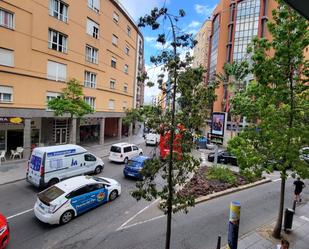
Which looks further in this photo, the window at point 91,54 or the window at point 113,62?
the window at point 113,62

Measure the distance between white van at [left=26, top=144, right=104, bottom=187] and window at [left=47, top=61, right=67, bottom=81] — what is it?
1015 centimetres

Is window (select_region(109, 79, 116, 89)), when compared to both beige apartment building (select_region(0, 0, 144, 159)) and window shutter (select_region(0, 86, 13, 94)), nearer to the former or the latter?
beige apartment building (select_region(0, 0, 144, 159))

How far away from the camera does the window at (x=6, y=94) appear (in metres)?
17.0

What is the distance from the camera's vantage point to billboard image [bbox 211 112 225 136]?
18.4m

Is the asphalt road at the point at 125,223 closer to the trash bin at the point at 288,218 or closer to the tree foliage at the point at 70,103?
the trash bin at the point at 288,218

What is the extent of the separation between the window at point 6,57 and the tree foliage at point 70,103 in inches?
159

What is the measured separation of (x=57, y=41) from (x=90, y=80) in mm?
6041

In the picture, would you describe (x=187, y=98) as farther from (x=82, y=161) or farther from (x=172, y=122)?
(x=82, y=161)

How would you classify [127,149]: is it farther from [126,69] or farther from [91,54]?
[126,69]

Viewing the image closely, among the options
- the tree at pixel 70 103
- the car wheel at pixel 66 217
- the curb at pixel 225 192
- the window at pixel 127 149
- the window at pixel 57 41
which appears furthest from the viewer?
the window at pixel 57 41

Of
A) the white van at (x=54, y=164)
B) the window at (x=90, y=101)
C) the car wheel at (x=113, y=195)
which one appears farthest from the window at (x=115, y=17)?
the car wheel at (x=113, y=195)

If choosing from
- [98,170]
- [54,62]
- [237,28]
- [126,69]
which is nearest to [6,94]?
[54,62]

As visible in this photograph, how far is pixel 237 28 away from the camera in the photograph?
42.2m

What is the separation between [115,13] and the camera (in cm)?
3006
